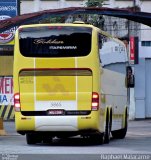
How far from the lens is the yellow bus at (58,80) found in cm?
2134

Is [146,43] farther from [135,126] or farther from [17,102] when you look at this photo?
[17,102]

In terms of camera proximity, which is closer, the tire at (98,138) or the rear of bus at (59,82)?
the rear of bus at (59,82)

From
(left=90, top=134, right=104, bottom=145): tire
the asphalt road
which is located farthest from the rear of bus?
(left=90, top=134, right=104, bottom=145): tire

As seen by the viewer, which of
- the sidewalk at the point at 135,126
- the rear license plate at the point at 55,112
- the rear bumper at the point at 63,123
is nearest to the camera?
the rear bumper at the point at 63,123

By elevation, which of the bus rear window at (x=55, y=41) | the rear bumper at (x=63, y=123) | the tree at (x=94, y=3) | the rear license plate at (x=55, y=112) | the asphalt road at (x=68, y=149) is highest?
the tree at (x=94, y=3)

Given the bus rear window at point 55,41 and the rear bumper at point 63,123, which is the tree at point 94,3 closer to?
the bus rear window at point 55,41

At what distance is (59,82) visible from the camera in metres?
21.5

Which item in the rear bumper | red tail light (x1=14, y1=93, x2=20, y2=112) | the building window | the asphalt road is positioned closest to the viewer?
the asphalt road

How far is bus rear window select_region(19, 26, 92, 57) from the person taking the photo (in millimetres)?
21484

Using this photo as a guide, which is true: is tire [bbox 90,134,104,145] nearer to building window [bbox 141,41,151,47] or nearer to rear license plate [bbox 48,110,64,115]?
rear license plate [bbox 48,110,64,115]

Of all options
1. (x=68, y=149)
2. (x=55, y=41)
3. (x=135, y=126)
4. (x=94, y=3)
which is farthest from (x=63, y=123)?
(x=94, y=3)

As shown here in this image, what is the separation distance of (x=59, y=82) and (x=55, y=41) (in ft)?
3.84

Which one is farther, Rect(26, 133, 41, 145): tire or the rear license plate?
Rect(26, 133, 41, 145): tire

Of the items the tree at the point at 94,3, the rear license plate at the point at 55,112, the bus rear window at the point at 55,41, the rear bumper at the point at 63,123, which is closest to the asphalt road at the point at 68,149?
the rear bumper at the point at 63,123
